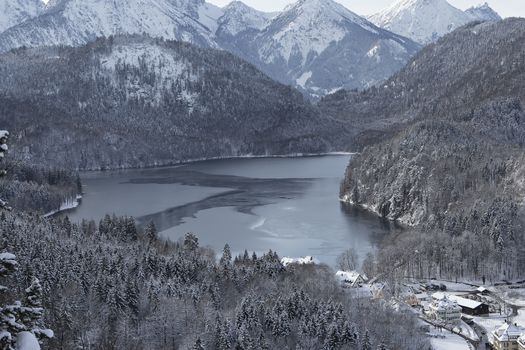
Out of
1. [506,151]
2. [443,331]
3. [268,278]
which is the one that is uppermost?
[506,151]

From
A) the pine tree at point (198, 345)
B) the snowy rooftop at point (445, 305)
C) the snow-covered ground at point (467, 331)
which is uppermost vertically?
the pine tree at point (198, 345)

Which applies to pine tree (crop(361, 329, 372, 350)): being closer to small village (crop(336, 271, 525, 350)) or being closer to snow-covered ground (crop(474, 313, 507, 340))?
small village (crop(336, 271, 525, 350))

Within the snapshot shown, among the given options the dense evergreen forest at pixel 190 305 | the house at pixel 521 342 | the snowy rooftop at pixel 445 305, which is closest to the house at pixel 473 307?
the snowy rooftop at pixel 445 305

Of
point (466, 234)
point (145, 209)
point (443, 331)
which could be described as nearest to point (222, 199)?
point (145, 209)

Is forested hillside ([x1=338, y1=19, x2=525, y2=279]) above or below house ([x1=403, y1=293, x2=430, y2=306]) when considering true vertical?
above

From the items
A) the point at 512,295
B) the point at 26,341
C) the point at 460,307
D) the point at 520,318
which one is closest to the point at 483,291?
the point at 512,295

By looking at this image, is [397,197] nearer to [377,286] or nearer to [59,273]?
[377,286]

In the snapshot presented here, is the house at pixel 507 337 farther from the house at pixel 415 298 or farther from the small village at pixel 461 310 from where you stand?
the house at pixel 415 298

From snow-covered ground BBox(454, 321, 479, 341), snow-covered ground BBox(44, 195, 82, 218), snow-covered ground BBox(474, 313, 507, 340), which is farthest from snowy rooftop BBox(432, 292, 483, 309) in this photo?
snow-covered ground BBox(44, 195, 82, 218)
